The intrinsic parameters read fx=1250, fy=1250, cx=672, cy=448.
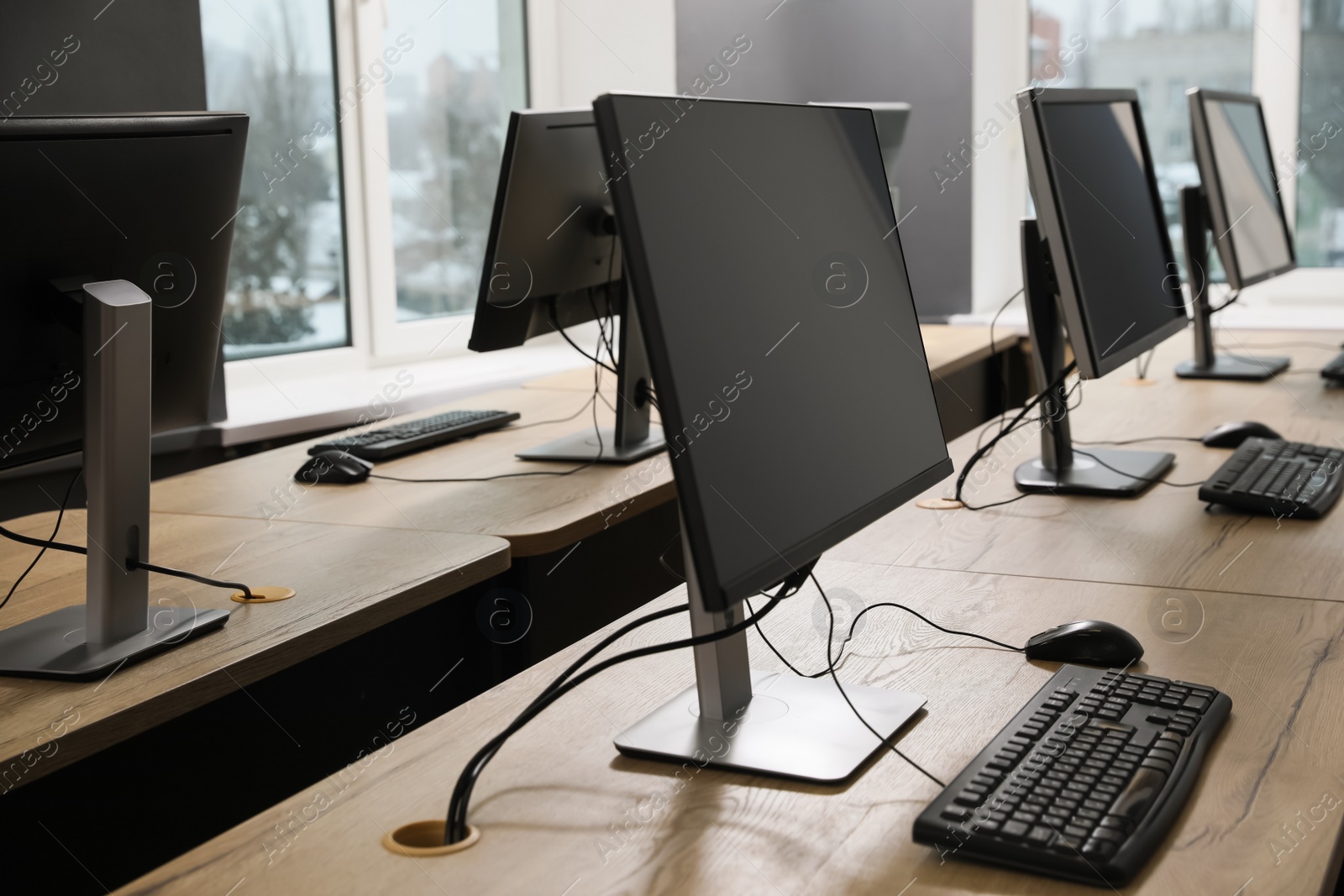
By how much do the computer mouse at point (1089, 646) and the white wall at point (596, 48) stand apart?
2.89m

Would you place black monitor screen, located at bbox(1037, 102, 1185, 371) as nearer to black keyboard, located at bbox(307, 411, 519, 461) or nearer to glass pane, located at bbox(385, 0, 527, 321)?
Result: black keyboard, located at bbox(307, 411, 519, 461)

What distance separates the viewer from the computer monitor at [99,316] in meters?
1.17

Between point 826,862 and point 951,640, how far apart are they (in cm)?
45

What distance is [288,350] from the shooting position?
317cm

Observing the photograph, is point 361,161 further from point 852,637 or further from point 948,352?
point 852,637

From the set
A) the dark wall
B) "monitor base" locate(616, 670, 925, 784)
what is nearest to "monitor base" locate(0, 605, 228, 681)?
"monitor base" locate(616, 670, 925, 784)

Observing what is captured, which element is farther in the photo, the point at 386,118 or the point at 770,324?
the point at 386,118

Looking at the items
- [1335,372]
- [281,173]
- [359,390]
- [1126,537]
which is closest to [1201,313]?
[1335,372]

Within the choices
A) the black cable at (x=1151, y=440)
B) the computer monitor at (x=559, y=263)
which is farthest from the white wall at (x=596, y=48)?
the black cable at (x=1151, y=440)

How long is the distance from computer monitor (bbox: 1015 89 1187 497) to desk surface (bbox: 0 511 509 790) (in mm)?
803

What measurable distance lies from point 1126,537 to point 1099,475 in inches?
11.9

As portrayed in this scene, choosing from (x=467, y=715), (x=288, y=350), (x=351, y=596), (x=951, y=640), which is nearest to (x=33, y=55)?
(x=288, y=350)

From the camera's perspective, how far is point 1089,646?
114cm

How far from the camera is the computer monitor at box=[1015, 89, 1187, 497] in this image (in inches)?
62.5
